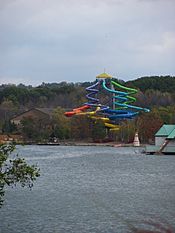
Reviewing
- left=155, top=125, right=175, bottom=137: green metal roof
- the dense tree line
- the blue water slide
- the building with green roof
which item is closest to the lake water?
the building with green roof

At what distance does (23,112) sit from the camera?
72.2m

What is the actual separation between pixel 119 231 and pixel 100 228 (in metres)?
0.49

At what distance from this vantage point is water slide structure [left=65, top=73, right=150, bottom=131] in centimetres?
A: 5775

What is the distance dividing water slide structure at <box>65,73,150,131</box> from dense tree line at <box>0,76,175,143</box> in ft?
2.56

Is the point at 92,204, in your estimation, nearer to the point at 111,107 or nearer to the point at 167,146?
the point at 167,146

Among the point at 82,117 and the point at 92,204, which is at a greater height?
the point at 82,117

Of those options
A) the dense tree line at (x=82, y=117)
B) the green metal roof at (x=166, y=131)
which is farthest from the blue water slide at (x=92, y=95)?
the green metal roof at (x=166, y=131)

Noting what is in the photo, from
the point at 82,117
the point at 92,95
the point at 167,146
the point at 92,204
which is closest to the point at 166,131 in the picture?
the point at 167,146

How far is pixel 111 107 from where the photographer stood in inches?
2411

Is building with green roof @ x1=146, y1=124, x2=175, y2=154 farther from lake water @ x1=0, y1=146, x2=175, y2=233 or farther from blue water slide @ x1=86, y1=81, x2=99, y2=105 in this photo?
blue water slide @ x1=86, y1=81, x2=99, y2=105

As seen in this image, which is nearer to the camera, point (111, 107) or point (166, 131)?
point (166, 131)

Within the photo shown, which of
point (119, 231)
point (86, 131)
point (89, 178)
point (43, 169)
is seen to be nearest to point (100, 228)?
point (119, 231)

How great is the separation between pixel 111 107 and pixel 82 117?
451cm

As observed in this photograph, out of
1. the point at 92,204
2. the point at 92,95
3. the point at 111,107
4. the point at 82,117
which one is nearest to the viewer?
the point at 92,204
